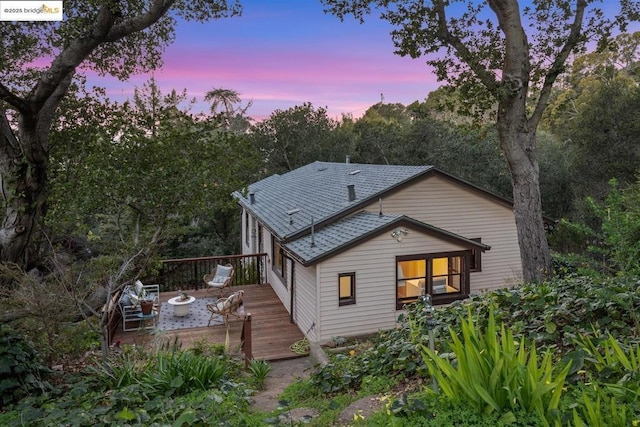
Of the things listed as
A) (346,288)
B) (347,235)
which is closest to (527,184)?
(347,235)

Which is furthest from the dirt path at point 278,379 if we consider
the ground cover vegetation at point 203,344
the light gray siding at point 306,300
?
the light gray siding at point 306,300

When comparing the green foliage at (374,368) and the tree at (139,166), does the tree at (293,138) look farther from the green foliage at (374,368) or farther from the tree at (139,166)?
the green foliage at (374,368)

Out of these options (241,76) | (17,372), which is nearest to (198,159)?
(17,372)

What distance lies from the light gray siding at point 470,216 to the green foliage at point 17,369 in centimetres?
898

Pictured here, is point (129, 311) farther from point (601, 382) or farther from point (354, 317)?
point (601, 382)

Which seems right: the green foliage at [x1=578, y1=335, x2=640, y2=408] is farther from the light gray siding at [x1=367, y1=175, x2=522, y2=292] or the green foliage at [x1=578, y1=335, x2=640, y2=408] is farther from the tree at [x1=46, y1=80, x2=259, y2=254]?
the light gray siding at [x1=367, y1=175, x2=522, y2=292]

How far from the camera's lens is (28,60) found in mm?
7062

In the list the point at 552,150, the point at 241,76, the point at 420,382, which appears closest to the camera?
the point at 420,382

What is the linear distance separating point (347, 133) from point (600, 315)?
27250 mm

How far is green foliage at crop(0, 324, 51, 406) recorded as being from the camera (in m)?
4.56

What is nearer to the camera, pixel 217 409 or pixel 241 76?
pixel 217 409

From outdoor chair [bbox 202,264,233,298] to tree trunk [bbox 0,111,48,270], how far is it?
6.51 metres

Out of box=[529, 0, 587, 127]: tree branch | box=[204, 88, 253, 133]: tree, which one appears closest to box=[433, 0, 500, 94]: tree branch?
box=[529, 0, 587, 127]: tree branch

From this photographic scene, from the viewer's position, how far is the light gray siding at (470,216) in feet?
41.2
